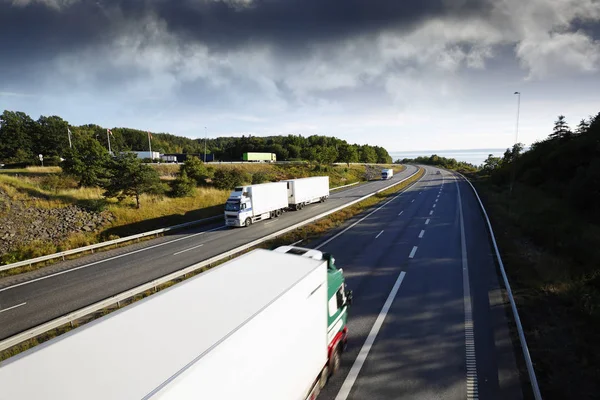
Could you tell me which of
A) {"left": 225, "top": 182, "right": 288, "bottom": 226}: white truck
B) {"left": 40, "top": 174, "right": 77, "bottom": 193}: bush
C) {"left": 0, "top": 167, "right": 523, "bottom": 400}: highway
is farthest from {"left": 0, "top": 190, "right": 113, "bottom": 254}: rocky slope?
{"left": 225, "top": 182, "right": 288, "bottom": 226}: white truck

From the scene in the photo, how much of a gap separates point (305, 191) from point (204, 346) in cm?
3140

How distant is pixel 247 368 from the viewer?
3.66 m

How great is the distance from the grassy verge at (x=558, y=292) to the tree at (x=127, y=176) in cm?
2988

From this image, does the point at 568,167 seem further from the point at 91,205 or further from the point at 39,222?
the point at 39,222

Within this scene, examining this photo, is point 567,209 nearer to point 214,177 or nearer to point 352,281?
point 352,281

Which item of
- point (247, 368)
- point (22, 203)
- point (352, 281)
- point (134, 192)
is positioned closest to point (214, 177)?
point (134, 192)

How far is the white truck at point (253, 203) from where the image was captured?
2527 centimetres

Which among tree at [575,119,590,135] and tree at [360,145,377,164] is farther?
tree at [360,145,377,164]

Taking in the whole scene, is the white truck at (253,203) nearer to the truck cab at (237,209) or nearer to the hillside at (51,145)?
the truck cab at (237,209)

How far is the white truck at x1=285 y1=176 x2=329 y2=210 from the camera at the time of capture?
32.8m

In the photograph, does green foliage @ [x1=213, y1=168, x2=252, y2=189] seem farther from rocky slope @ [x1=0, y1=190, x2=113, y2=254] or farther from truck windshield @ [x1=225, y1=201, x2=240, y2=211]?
rocky slope @ [x1=0, y1=190, x2=113, y2=254]

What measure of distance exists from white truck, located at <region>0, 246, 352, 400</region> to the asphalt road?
2.44 m

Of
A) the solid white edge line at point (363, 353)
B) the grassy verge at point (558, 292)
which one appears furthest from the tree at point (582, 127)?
the solid white edge line at point (363, 353)

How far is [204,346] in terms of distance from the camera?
3.35 m
